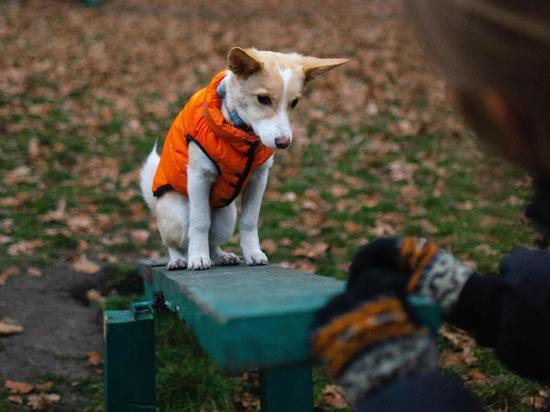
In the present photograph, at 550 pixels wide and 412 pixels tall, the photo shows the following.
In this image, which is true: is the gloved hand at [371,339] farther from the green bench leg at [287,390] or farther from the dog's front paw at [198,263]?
the dog's front paw at [198,263]

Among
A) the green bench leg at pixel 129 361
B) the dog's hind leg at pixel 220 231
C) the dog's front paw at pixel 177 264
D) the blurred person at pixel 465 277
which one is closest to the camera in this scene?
the blurred person at pixel 465 277

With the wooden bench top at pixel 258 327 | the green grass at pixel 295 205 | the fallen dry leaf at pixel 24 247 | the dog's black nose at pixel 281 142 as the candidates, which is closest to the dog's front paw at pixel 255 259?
the dog's black nose at pixel 281 142

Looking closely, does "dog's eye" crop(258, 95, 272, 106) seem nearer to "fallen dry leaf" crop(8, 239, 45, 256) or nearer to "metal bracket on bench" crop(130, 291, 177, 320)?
"metal bracket on bench" crop(130, 291, 177, 320)

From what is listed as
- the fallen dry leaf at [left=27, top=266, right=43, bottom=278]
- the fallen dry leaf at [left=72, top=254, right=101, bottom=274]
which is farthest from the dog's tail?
the fallen dry leaf at [left=27, top=266, right=43, bottom=278]

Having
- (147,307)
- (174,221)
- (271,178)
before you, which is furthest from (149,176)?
(271,178)

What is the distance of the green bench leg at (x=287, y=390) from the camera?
2.25m

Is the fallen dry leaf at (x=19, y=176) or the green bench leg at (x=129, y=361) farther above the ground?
the fallen dry leaf at (x=19, y=176)

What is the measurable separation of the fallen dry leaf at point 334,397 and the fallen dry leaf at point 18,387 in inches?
60.6

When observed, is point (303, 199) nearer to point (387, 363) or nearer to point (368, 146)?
point (368, 146)

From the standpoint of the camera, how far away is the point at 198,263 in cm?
296

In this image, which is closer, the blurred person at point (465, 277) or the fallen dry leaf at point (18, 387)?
the blurred person at point (465, 277)

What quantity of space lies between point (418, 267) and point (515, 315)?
225mm

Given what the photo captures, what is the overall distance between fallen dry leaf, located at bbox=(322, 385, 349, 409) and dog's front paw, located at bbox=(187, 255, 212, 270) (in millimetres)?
1019

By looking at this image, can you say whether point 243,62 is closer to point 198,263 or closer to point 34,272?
point 198,263
